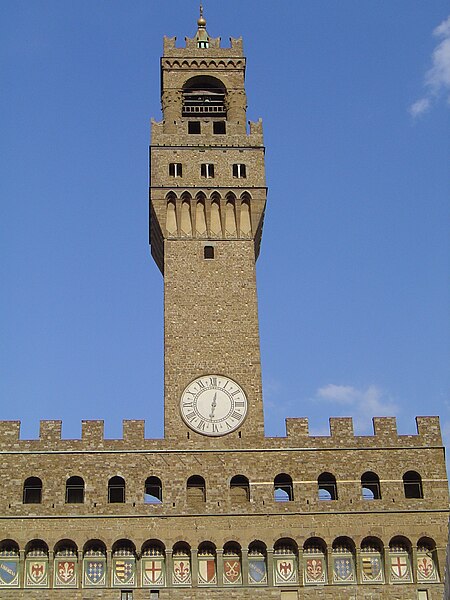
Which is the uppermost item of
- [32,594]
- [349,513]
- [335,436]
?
[335,436]

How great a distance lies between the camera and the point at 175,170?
1699 inches

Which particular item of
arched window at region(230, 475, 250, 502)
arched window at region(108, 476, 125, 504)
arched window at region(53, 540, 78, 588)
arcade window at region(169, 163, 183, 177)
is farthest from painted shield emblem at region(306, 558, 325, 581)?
arcade window at region(169, 163, 183, 177)

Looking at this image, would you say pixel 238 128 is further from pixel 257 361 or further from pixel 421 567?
pixel 421 567

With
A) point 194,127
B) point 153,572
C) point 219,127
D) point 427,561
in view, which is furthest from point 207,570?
point 194,127

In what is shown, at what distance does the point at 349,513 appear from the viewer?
36.5 meters

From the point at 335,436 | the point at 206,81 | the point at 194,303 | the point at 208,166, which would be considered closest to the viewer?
the point at 335,436

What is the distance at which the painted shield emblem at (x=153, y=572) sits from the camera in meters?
35.5

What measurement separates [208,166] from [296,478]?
43.5ft

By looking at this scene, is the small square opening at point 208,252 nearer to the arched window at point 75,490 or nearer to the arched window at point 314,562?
the arched window at point 75,490

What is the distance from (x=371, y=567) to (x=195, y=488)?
251 inches

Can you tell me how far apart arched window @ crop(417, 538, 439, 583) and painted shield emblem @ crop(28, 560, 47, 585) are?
12.2 metres

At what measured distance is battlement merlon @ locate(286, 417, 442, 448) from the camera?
37.7 meters

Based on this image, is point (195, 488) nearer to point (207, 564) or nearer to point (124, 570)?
point (207, 564)

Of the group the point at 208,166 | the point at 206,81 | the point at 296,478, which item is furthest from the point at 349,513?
the point at 206,81
